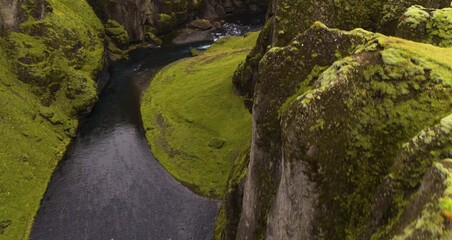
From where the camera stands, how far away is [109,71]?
112438 millimetres

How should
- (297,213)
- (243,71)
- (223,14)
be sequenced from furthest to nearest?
(223,14), (243,71), (297,213)

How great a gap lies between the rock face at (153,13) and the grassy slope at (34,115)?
17.8 metres

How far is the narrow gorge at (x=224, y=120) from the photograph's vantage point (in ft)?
66.3

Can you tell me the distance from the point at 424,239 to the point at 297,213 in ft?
30.7

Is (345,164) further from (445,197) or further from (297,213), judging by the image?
(445,197)

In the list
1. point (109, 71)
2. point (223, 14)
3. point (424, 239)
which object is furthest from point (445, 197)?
point (223, 14)

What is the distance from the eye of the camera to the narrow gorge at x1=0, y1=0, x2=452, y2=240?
2020cm

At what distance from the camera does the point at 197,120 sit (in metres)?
81.8

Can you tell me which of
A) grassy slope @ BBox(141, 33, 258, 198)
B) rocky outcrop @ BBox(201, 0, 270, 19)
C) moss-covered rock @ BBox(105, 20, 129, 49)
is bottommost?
grassy slope @ BBox(141, 33, 258, 198)

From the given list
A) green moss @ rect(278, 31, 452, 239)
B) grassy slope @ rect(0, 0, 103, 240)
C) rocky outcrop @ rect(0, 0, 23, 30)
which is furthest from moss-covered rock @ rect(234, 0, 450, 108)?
rocky outcrop @ rect(0, 0, 23, 30)

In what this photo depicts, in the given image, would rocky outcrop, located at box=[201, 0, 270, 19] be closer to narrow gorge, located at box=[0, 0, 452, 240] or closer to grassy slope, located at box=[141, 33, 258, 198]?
narrow gorge, located at box=[0, 0, 452, 240]

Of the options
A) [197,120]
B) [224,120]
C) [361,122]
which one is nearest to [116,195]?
[197,120]

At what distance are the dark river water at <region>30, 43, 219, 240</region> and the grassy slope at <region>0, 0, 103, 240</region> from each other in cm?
A: 269

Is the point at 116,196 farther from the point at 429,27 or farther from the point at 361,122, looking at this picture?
the point at 429,27
